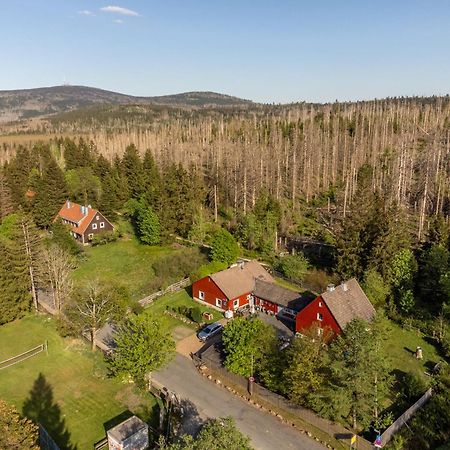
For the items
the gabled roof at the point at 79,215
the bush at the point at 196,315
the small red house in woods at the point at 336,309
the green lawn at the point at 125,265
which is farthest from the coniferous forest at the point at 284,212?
the bush at the point at 196,315

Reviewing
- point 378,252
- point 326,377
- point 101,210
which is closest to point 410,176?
point 378,252

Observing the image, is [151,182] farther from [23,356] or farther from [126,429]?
[126,429]

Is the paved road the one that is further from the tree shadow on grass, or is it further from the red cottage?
the red cottage

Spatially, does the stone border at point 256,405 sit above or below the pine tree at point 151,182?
below

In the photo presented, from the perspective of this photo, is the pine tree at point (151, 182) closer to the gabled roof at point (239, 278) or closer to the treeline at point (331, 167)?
the treeline at point (331, 167)

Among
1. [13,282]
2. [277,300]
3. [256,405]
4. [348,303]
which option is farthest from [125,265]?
[256,405]

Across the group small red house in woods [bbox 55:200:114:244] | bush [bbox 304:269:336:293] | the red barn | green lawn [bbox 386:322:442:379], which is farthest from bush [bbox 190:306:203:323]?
small red house in woods [bbox 55:200:114:244]
